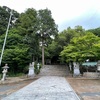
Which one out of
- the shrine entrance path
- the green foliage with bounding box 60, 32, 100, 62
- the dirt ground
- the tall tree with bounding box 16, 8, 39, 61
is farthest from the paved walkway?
the tall tree with bounding box 16, 8, 39, 61

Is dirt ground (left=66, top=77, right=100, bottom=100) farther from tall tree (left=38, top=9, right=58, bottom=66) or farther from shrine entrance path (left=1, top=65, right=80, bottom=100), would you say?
tall tree (left=38, top=9, right=58, bottom=66)

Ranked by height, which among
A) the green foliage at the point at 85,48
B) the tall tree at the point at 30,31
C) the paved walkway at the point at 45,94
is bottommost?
Result: the paved walkway at the point at 45,94

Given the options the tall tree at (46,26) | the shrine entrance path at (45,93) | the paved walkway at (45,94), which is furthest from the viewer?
the tall tree at (46,26)

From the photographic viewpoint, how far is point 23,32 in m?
25.8

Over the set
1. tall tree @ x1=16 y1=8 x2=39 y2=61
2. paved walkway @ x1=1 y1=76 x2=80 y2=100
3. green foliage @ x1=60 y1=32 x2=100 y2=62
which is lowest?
paved walkway @ x1=1 y1=76 x2=80 y2=100

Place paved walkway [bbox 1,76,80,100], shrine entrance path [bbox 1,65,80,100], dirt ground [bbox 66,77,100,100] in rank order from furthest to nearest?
dirt ground [bbox 66,77,100,100]
shrine entrance path [bbox 1,65,80,100]
paved walkway [bbox 1,76,80,100]

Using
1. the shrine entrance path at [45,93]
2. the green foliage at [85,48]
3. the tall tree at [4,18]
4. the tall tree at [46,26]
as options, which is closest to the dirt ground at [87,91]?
the shrine entrance path at [45,93]

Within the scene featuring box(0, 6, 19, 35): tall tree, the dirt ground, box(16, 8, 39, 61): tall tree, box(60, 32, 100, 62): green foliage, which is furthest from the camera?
box(0, 6, 19, 35): tall tree

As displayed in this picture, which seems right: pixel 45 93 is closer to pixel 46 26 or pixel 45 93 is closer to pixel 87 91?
pixel 87 91

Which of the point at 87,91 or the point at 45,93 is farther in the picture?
the point at 87,91

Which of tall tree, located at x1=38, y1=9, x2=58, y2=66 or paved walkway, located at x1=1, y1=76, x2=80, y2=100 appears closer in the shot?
paved walkway, located at x1=1, y1=76, x2=80, y2=100

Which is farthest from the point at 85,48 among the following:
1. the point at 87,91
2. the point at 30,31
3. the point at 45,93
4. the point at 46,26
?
the point at 45,93

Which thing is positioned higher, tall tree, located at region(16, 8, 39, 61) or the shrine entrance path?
tall tree, located at region(16, 8, 39, 61)

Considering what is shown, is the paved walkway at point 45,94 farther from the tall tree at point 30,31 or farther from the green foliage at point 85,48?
the tall tree at point 30,31
